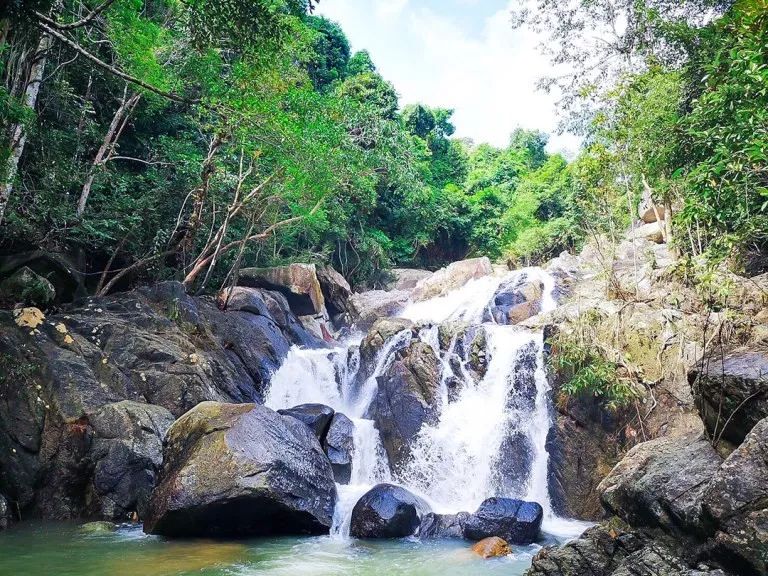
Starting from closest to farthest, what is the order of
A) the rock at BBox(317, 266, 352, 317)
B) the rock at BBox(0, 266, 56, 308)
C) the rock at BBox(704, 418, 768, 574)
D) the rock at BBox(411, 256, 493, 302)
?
the rock at BBox(704, 418, 768, 574) < the rock at BBox(0, 266, 56, 308) < the rock at BBox(317, 266, 352, 317) < the rock at BBox(411, 256, 493, 302)

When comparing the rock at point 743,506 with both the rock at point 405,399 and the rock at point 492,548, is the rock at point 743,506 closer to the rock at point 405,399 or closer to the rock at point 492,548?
→ the rock at point 492,548

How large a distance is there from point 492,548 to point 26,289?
964cm

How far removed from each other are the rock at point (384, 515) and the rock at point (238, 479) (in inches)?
18.7

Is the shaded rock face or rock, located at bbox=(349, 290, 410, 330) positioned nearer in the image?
the shaded rock face

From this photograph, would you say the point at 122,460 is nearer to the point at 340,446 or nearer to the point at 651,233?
the point at 340,446

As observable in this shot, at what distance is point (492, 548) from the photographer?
8.12 meters

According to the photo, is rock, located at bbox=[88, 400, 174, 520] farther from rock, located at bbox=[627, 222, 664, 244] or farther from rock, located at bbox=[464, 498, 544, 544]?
rock, located at bbox=[627, 222, 664, 244]

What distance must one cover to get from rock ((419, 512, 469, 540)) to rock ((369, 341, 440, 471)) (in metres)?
2.80

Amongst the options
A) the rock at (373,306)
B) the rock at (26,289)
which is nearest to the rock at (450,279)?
the rock at (373,306)

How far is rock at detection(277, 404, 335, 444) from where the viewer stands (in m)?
11.9

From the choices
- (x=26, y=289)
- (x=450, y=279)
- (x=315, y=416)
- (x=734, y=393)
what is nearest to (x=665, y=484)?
(x=734, y=393)

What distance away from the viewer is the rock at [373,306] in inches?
840

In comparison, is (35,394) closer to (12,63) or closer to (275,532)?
(275,532)

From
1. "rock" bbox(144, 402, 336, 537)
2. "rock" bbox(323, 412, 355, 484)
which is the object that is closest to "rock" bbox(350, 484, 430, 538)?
"rock" bbox(144, 402, 336, 537)
